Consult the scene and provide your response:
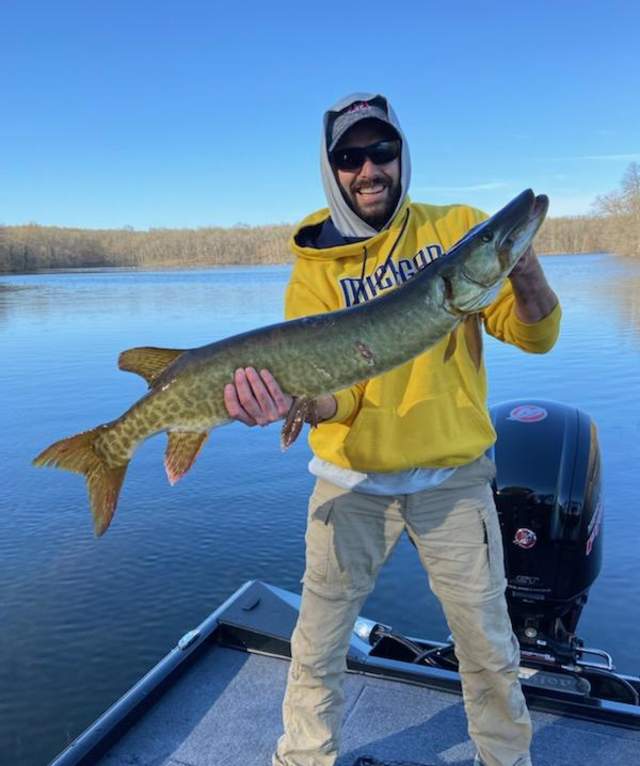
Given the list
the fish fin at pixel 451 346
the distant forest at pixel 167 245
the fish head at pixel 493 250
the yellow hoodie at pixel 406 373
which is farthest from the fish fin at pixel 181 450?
the distant forest at pixel 167 245

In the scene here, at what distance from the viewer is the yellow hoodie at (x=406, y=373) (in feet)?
8.13

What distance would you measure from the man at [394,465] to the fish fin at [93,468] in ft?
1.98

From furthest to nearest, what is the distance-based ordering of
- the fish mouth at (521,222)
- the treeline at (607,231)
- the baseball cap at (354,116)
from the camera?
the treeline at (607,231) < the baseball cap at (354,116) < the fish mouth at (521,222)

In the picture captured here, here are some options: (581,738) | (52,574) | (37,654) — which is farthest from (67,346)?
(581,738)

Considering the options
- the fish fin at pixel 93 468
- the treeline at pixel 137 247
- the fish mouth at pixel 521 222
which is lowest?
the fish fin at pixel 93 468

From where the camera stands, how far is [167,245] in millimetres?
100812

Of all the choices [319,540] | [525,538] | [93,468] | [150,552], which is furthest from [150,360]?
[150,552]

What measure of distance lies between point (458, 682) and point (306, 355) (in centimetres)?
178

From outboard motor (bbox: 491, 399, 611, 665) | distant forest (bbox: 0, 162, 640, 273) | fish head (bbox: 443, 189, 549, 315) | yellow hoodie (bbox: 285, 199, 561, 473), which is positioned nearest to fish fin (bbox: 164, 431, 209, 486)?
yellow hoodie (bbox: 285, 199, 561, 473)

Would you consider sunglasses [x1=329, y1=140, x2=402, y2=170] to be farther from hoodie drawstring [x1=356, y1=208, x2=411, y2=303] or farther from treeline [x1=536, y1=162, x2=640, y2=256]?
treeline [x1=536, y1=162, x2=640, y2=256]

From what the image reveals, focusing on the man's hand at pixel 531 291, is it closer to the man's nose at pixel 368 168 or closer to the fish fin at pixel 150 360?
the man's nose at pixel 368 168

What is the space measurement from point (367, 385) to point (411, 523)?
57cm

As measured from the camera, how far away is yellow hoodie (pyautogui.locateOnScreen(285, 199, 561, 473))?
2.48m

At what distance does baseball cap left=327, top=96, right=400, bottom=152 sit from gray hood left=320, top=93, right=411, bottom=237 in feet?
0.05
